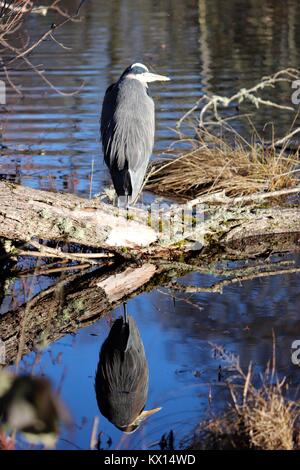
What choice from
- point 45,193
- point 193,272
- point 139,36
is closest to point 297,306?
point 193,272

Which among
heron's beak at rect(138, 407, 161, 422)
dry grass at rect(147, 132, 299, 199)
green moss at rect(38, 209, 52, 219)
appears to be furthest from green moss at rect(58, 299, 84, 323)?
dry grass at rect(147, 132, 299, 199)

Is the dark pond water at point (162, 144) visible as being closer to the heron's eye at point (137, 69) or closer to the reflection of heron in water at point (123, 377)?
the reflection of heron in water at point (123, 377)

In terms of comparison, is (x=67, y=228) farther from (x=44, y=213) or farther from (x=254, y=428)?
(x=254, y=428)

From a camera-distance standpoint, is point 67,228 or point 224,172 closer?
point 67,228

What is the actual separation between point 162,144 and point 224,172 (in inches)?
84.5

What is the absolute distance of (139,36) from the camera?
2181 cm

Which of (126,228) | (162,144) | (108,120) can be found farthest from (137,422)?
(162,144)

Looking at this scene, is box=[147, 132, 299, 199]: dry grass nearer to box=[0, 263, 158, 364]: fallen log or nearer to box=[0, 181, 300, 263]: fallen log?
box=[0, 181, 300, 263]: fallen log

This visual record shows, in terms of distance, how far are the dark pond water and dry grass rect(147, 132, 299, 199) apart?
725 millimetres

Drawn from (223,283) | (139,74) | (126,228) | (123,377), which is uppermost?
(139,74)

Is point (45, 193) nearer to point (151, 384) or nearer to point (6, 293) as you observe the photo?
point (6, 293)

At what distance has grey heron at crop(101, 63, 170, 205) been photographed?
7.17 m

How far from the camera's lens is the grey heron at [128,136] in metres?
7.17

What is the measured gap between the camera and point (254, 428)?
401cm
